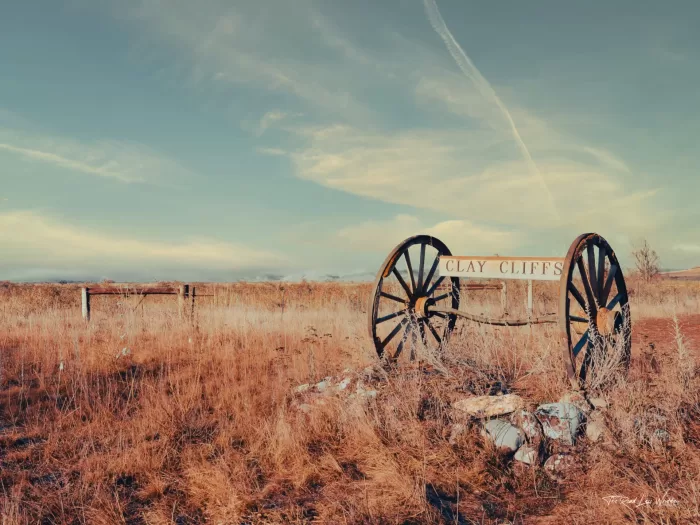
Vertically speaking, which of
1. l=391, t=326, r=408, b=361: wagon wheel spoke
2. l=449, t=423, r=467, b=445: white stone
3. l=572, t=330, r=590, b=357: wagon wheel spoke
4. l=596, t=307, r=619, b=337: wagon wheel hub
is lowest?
l=449, t=423, r=467, b=445: white stone

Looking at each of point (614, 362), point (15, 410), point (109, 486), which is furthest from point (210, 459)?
point (614, 362)

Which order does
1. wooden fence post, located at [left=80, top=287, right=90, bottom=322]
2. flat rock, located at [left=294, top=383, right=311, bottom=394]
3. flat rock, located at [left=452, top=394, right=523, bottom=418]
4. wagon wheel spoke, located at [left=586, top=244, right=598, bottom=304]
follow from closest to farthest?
flat rock, located at [left=452, top=394, right=523, bottom=418]
wagon wheel spoke, located at [left=586, top=244, right=598, bottom=304]
flat rock, located at [left=294, top=383, right=311, bottom=394]
wooden fence post, located at [left=80, top=287, right=90, bottom=322]

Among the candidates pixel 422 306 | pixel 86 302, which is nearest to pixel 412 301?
pixel 422 306

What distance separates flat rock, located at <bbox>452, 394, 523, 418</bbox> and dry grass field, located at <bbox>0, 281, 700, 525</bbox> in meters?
0.17

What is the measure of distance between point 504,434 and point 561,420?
1.85 feet

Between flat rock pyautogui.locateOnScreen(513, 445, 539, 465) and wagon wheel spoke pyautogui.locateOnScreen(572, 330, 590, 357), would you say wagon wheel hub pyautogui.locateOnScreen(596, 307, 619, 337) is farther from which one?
flat rock pyautogui.locateOnScreen(513, 445, 539, 465)

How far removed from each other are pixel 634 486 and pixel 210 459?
11.8ft

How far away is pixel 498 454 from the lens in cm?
430

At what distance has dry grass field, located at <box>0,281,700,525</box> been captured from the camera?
353cm

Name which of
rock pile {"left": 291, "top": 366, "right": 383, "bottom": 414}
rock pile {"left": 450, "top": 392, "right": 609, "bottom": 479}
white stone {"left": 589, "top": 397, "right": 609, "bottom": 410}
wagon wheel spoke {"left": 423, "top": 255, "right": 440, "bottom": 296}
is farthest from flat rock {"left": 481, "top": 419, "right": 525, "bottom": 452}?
wagon wheel spoke {"left": 423, "top": 255, "right": 440, "bottom": 296}

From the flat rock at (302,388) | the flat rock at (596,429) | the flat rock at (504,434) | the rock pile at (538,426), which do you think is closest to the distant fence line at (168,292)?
the flat rock at (302,388)

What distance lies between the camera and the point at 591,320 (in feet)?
18.2

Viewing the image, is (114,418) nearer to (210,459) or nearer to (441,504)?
(210,459)

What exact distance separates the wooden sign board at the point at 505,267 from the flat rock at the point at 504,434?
1710mm
